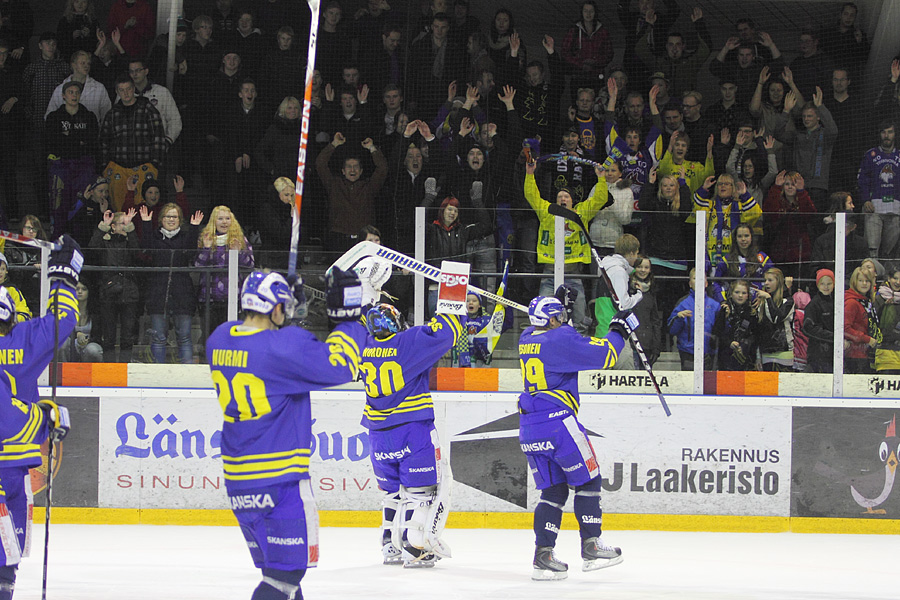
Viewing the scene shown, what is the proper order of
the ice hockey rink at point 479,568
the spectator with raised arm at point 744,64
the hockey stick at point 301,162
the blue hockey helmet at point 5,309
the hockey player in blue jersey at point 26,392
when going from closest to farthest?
the hockey stick at point 301,162 < the hockey player in blue jersey at point 26,392 < the blue hockey helmet at point 5,309 < the ice hockey rink at point 479,568 < the spectator with raised arm at point 744,64

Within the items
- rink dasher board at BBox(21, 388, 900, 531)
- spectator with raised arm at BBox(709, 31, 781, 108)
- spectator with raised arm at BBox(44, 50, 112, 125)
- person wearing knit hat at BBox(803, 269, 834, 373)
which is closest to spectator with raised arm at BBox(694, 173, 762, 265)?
person wearing knit hat at BBox(803, 269, 834, 373)

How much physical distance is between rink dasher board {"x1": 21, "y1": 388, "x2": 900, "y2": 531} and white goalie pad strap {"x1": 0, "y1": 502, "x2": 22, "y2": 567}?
2796 millimetres

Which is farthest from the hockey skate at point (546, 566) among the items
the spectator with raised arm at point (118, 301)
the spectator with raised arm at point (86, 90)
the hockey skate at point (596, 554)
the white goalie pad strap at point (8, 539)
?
the spectator with raised arm at point (86, 90)

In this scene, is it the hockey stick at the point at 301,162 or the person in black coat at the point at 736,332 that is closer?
the hockey stick at the point at 301,162

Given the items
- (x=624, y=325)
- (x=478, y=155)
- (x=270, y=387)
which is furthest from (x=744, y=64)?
(x=270, y=387)

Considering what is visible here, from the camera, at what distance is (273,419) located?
3.81 meters

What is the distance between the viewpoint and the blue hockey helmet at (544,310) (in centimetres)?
578

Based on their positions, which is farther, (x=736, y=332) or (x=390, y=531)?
(x=736, y=332)

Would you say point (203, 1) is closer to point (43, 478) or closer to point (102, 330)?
point (102, 330)

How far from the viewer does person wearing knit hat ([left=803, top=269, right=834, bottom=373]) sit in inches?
280

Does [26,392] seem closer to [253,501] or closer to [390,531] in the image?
[253,501]

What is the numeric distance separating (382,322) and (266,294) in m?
2.04

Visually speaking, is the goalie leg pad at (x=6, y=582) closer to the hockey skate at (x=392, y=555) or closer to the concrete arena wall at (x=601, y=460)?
the hockey skate at (x=392, y=555)

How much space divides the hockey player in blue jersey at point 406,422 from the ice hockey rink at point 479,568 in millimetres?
220
